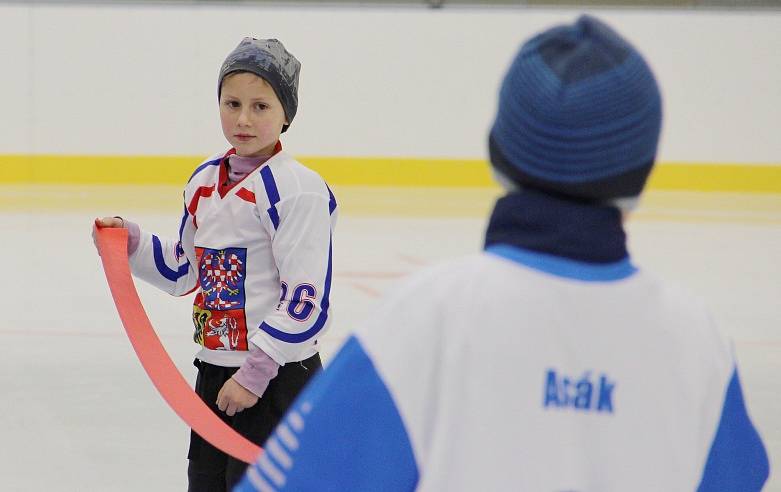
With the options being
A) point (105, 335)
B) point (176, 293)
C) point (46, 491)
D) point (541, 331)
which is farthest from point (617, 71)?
point (105, 335)

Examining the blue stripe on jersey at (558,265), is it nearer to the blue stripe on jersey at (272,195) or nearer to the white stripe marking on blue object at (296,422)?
the white stripe marking on blue object at (296,422)

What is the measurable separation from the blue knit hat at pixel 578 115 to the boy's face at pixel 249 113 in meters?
1.23

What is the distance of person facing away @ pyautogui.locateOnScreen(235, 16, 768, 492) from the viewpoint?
2.69 feet

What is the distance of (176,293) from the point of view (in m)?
2.24

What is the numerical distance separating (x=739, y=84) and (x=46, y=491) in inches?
369

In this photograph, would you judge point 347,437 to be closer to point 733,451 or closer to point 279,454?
point 279,454

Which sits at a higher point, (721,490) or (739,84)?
(721,490)

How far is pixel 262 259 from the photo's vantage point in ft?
6.71

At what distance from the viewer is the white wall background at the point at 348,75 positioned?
10.9 m

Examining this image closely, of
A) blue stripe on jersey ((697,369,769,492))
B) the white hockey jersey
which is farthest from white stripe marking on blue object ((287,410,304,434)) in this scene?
the white hockey jersey

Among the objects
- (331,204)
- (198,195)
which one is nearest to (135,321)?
(198,195)

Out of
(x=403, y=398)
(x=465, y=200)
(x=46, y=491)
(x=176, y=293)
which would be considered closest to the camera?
(x=403, y=398)

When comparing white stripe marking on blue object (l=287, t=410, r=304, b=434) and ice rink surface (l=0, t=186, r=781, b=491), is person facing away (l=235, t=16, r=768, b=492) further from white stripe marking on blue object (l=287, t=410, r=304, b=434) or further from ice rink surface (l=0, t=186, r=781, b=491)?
ice rink surface (l=0, t=186, r=781, b=491)

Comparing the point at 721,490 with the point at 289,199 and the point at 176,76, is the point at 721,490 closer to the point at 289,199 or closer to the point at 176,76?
the point at 289,199
